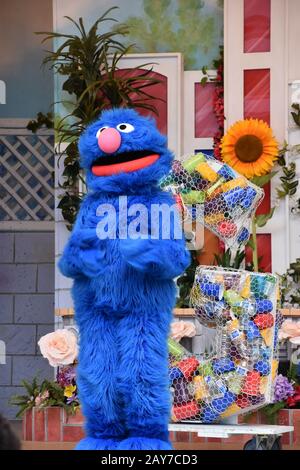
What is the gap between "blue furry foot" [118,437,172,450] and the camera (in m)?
3.52

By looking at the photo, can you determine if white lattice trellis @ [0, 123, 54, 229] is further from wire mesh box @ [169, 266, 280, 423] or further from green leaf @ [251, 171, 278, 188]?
wire mesh box @ [169, 266, 280, 423]

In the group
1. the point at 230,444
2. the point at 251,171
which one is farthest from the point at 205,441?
the point at 251,171

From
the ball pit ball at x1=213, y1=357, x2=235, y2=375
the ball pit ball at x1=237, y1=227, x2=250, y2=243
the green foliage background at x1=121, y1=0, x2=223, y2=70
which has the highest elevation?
the green foliage background at x1=121, y1=0, x2=223, y2=70

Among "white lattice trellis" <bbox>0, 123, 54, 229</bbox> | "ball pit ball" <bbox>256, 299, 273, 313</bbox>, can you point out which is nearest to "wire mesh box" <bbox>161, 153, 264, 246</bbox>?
"ball pit ball" <bbox>256, 299, 273, 313</bbox>

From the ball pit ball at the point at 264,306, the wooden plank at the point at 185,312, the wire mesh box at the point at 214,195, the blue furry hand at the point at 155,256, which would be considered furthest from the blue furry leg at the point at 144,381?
the wooden plank at the point at 185,312

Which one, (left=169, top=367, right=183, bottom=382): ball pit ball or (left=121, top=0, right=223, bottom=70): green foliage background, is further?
(left=121, top=0, right=223, bottom=70): green foliage background

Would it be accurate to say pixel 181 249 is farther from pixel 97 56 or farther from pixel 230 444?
pixel 97 56

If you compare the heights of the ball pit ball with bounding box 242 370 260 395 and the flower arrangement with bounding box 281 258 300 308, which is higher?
the flower arrangement with bounding box 281 258 300 308

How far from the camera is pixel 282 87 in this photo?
589 centimetres

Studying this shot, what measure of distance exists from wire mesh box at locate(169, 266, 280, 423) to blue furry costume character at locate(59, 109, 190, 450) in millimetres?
469

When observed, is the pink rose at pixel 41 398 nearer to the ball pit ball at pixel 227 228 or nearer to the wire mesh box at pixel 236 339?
the wire mesh box at pixel 236 339

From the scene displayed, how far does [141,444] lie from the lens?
11.6ft

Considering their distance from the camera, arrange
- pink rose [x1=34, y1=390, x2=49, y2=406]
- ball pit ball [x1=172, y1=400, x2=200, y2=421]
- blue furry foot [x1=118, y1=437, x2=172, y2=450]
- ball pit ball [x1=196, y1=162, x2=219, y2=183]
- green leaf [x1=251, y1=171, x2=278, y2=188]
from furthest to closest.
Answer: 1. green leaf [x1=251, y1=171, x2=278, y2=188]
2. pink rose [x1=34, y1=390, x2=49, y2=406]
3. ball pit ball [x1=196, y1=162, x2=219, y2=183]
4. ball pit ball [x1=172, y1=400, x2=200, y2=421]
5. blue furry foot [x1=118, y1=437, x2=172, y2=450]

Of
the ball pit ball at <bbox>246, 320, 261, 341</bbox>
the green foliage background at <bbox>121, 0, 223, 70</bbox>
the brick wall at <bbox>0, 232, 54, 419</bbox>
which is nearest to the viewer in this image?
the ball pit ball at <bbox>246, 320, 261, 341</bbox>
